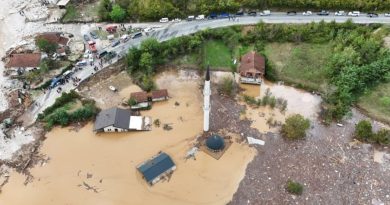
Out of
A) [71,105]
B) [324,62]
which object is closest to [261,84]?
[324,62]

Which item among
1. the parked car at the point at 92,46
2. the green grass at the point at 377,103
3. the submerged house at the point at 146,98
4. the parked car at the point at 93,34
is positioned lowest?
the green grass at the point at 377,103

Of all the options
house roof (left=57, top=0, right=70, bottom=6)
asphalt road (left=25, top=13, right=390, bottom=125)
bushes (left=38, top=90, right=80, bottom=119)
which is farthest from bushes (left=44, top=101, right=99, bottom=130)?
house roof (left=57, top=0, right=70, bottom=6)

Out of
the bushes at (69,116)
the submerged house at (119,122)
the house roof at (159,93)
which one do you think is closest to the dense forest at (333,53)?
the house roof at (159,93)

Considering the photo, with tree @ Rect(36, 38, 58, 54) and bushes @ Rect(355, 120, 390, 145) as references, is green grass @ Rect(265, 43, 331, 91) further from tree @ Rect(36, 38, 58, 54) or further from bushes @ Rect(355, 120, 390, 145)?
tree @ Rect(36, 38, 58, 54)

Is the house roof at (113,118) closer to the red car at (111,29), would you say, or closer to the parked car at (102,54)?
the parked car at (102,54)

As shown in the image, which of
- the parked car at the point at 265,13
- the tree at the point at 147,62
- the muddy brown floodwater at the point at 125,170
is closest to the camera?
the muddy brown floodwater at the point at 125,170

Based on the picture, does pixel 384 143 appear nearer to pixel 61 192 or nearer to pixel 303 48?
pixel 303 48

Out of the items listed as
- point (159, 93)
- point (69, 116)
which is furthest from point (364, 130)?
point (69, 116)
